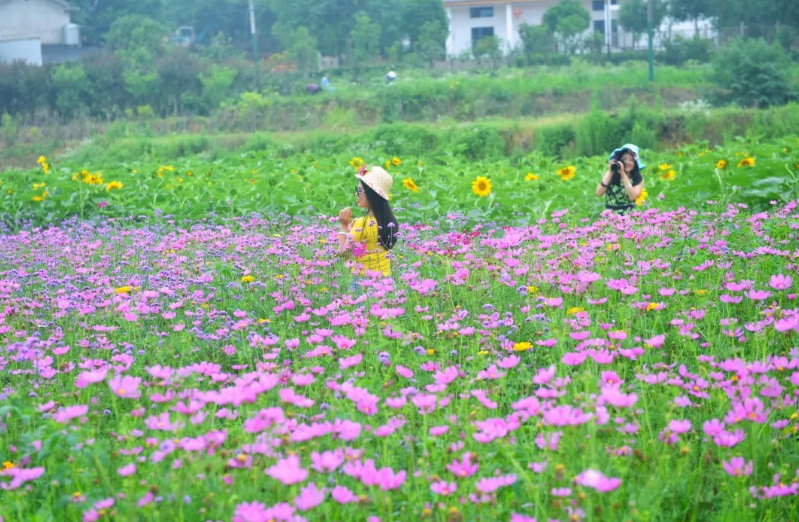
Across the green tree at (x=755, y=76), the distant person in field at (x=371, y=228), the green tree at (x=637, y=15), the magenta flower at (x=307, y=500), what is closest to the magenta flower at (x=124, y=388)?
the magenta flower at (x=307, y=500)

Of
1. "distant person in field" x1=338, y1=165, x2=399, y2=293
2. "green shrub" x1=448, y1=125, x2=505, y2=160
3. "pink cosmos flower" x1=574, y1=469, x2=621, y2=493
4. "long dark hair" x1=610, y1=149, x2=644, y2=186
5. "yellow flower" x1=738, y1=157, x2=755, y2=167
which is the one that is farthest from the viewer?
"green shrub" x1=448, y1=125, x2=505, y2=160

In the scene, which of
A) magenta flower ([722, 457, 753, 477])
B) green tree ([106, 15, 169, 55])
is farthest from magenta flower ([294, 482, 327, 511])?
green tree ([106, 15, 169, 55])

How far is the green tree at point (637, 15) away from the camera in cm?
3719

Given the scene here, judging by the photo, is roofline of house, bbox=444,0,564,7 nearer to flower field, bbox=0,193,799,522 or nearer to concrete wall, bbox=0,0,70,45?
concrete wall, bbox=0,0,70,45

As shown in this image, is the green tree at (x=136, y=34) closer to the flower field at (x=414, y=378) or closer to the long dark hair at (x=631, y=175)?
the long dark hair at (x=631, y=175)

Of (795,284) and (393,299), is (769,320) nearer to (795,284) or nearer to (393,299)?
(795,284)

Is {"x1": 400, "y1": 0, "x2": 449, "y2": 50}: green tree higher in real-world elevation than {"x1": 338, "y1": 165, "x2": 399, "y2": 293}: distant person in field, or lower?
higher

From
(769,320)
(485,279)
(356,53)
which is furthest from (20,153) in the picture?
(769,320)

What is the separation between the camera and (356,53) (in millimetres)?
34844

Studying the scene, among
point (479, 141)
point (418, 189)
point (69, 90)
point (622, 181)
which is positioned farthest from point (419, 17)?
point (622, 181)

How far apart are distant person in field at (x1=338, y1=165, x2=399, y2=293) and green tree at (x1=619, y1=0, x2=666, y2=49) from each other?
34.1 metres

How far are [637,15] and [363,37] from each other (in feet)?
36.2

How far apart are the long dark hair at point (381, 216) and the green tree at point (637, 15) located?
3413cm

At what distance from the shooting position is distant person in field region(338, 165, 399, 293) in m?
4.68
